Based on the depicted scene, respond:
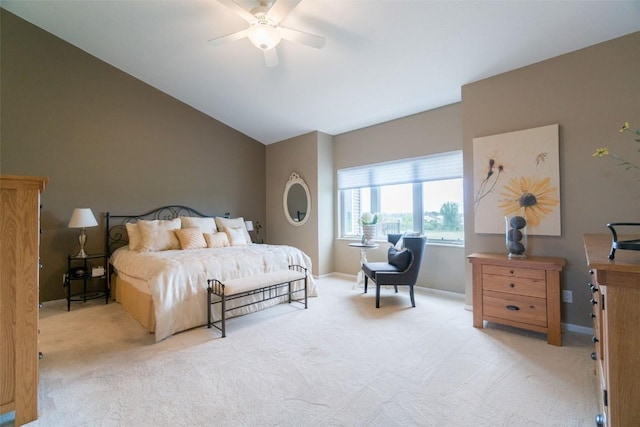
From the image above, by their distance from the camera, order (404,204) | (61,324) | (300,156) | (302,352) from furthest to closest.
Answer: (300,156), (404,204), (61,324), (302,352)

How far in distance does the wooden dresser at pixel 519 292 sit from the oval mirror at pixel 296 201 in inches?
122

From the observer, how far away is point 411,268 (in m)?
3.50

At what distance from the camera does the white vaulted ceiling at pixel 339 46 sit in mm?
2469

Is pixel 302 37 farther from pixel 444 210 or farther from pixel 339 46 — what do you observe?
pixel 444 210

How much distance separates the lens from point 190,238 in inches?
158

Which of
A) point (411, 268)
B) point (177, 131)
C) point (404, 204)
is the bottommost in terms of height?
point (411, 268)

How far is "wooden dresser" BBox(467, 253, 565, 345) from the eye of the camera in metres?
2.47

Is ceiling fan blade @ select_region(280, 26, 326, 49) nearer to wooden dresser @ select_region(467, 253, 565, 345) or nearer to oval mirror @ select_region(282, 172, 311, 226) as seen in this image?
wooden dresser @ select_region(467, 253, 565, 345)

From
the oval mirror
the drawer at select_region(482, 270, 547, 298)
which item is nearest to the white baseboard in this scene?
the drawer at select_region(482, 270, 547, 298)

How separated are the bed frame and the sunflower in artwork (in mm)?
3860

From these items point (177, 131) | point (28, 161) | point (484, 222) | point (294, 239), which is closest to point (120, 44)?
point (177, 131)

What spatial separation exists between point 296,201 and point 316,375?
3.78 metres

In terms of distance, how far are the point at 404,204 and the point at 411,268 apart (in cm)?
135

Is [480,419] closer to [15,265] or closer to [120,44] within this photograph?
[15,265]
